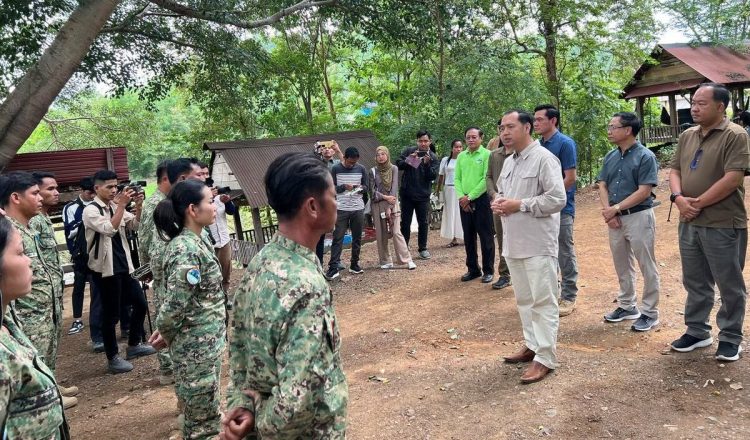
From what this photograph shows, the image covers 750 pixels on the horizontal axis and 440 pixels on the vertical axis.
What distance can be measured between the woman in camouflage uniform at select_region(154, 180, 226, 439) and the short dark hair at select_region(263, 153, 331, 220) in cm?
136

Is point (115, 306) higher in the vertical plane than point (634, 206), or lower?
lower

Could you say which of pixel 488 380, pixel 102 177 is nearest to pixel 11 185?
pixel 102 177

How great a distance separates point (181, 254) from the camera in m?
2.82

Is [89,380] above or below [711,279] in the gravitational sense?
below

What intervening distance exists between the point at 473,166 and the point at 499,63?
17.3ft

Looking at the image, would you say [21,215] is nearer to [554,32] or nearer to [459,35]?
[459,35]

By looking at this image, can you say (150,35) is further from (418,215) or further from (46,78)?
(418,215)

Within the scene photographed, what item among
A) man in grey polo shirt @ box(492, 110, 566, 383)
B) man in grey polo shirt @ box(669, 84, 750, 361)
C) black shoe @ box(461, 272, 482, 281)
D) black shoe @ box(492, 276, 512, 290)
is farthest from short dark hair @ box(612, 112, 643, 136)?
black shoe @ box(461, 272, 482, 281)

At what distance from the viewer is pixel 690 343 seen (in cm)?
392

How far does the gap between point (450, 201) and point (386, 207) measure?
1399mm

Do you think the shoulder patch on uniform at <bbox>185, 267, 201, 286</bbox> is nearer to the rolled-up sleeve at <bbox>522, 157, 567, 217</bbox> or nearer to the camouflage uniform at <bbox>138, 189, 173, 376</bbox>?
the camouflage uniform at <bbox>138, 189, 173, 376</bbox>

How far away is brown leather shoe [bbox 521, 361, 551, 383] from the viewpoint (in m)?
3.69

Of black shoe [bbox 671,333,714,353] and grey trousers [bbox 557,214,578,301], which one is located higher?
grey trousers [bbox 557,214,578,301]

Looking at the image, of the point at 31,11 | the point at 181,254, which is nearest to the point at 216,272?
the point at 181,254
